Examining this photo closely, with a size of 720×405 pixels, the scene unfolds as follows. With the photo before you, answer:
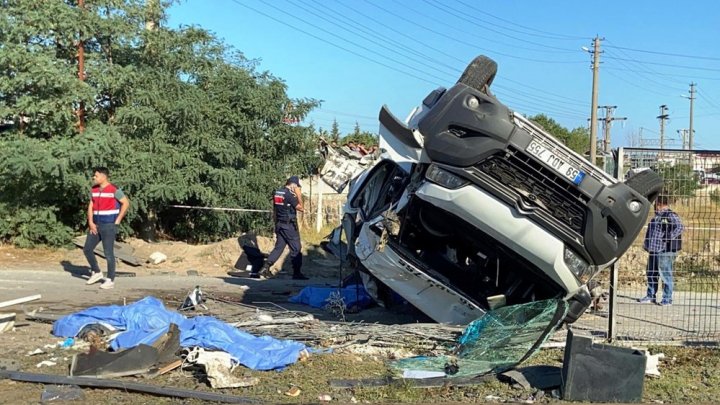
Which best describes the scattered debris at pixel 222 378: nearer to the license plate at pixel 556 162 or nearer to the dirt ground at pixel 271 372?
the dirt ground at pixel 271 372

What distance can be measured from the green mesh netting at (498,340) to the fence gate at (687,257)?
3.44ft

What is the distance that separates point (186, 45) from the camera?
50.4 feet

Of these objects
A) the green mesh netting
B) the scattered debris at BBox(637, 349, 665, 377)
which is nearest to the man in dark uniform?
the green mesh netting

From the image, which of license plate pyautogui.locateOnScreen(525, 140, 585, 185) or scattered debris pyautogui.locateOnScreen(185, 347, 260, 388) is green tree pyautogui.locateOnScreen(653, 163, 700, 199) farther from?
scattered debris pyautogui.locateOnScreen(185, 347, 260, 388)

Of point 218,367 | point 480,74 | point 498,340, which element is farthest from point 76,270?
A: point 480,74

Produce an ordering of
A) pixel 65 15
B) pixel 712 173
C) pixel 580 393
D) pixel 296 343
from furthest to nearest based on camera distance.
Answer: pixel 65 15
pixel 712 173
pixel 296 343
pixel 580 393

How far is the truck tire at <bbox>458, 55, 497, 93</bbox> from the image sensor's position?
6.07 meters

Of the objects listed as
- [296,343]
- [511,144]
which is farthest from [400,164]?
[296,343]

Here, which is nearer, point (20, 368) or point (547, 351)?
point (20, 368)

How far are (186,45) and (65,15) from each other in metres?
3.01

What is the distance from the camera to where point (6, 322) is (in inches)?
263

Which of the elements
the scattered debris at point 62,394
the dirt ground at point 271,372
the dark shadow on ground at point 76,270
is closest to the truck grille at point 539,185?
the dirt ground at point 271,372

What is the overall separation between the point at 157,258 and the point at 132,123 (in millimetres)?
2866

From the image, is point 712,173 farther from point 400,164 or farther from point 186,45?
point 186,45
